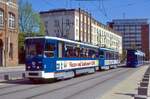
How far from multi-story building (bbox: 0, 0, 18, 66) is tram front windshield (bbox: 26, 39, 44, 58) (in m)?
38.2

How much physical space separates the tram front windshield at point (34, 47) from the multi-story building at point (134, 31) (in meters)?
122

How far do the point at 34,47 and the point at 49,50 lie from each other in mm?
974

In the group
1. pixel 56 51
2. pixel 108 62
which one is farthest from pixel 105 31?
pixel 56 51

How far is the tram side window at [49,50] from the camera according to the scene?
2707 centimetres

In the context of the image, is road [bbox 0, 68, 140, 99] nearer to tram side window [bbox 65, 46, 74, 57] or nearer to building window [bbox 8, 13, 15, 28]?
tram side window [bbox 65, 46, 74, 57]

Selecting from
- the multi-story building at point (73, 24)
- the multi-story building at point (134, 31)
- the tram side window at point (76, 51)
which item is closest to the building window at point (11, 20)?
the multi-story building at point (73, 24)

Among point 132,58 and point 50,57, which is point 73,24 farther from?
point 50,57

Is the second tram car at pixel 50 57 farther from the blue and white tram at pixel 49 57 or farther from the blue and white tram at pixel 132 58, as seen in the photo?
the blue and white tram at pixel 132 58

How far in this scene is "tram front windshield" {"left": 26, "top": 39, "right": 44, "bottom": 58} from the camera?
26859mm

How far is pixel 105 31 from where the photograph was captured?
126m

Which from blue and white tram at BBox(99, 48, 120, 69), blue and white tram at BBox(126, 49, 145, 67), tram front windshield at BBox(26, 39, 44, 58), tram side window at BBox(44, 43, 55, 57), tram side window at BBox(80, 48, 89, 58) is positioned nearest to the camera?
tram front windshield at BBox(26, 39, 44, 58)

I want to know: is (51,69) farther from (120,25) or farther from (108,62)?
(120,25)

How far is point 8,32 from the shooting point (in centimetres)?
6719

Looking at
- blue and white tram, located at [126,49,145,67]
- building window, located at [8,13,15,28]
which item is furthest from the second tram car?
blue and white tram, located at [126,49,145,67]
